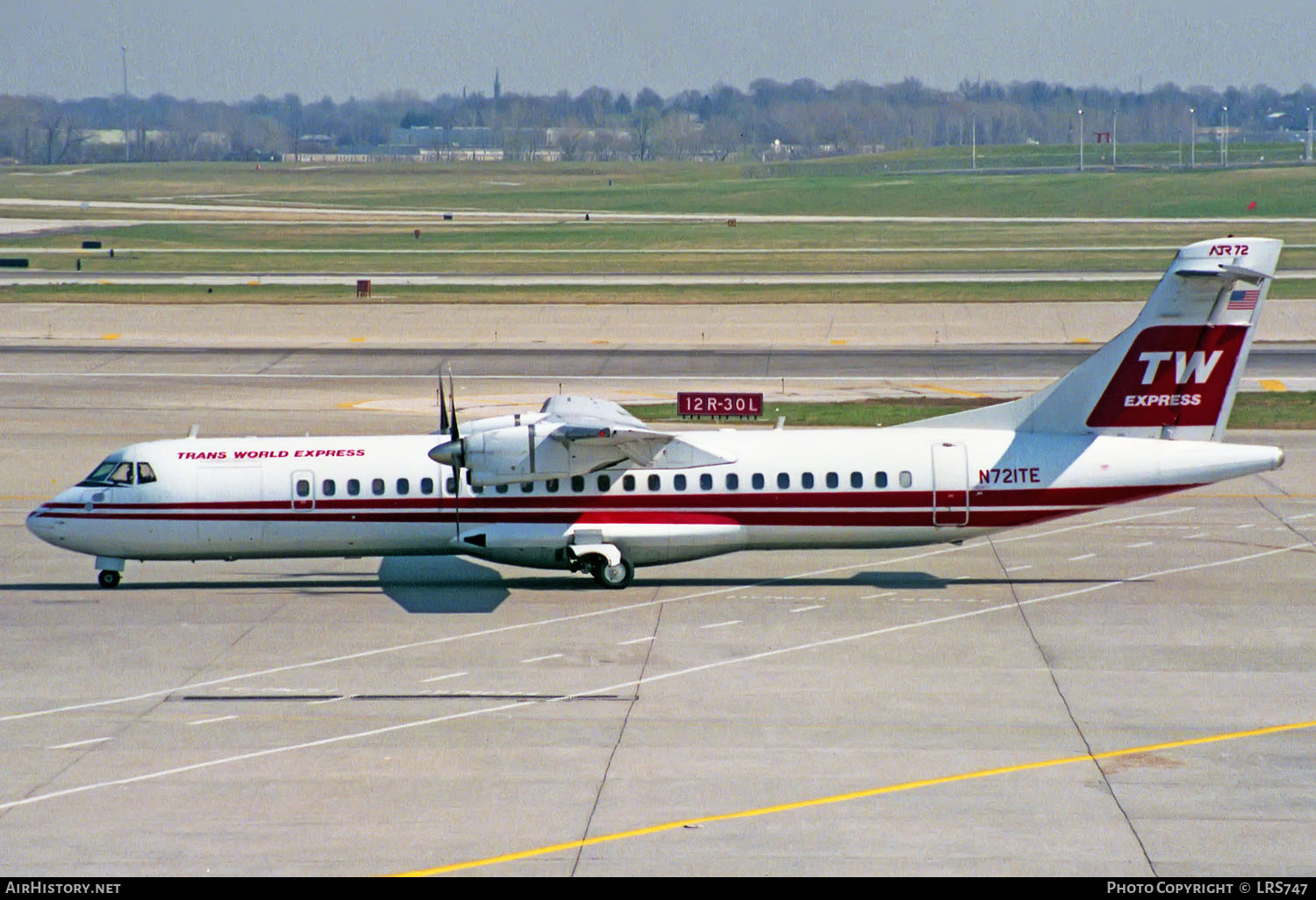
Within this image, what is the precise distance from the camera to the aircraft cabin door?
29172 mm

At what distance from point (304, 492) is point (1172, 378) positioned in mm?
17673

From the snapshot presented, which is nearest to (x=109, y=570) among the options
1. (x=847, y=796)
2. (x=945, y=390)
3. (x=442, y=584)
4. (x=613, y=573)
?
(x=442, y=584)

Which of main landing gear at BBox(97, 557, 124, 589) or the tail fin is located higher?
the tail fin

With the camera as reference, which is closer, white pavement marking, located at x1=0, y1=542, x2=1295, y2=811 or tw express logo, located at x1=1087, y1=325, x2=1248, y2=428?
white pavement marking, located at x1=0, y1=542, x2=1295, y2=811

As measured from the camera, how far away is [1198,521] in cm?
3556

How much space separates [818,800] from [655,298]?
64520 millimetres

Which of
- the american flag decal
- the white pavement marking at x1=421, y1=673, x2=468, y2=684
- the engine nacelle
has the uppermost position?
the american flag decal

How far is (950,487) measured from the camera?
2919 cm

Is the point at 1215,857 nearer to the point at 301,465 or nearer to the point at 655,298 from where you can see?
the point at 301,465

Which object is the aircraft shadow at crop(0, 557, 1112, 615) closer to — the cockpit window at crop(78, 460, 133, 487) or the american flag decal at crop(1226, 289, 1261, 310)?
the cockpit window at crop(78, 460, 133, 487)

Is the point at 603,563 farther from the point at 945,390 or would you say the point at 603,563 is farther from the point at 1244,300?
the point at 945,390

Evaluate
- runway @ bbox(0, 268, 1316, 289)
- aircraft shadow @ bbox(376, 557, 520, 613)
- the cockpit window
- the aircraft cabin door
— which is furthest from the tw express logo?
runway @ bbox(0, 268, 1316, 289)

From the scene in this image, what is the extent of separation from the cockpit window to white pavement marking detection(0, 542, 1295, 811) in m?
11.4

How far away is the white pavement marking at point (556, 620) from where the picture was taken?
74.2ft
